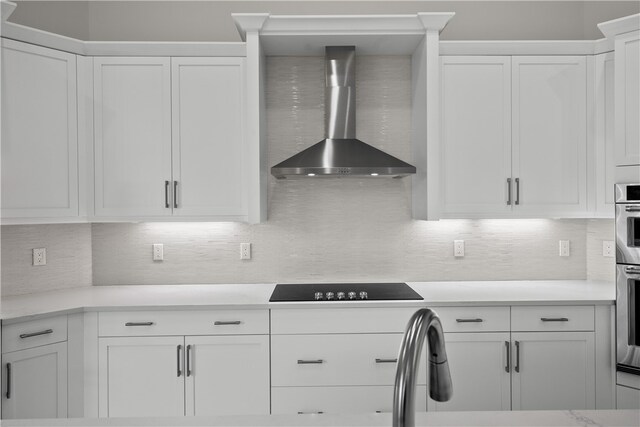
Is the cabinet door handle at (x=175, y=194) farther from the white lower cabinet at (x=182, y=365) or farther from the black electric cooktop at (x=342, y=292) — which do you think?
the black electric cooktop at (x=342, y=292)

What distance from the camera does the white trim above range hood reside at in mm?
2734

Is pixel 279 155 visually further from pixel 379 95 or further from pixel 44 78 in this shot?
pixel 44 78

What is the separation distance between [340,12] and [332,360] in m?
2.44

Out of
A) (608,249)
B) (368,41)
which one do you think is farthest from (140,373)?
(608,249)

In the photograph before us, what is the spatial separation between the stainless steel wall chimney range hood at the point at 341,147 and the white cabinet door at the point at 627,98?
1.19 m

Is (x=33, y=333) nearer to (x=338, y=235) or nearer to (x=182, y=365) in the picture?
(x=182, y=365)

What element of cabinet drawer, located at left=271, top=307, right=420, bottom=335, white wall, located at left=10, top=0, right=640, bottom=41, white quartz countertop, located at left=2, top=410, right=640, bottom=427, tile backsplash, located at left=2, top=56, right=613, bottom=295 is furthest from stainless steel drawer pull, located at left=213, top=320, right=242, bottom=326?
white wall, located at left=10, top=0, right=640, bottom=41

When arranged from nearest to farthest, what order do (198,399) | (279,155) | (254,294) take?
Answer: 1. (198,399)
2. (254,294)
3. (279,155)

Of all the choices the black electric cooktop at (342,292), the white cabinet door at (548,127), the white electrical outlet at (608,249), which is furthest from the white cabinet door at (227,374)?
the white electrical outlet at (608,249)

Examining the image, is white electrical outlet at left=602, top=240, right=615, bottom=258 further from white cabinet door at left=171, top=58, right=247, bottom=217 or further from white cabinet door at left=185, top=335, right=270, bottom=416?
white cabinet door at left=171, top=58, right=247, bottom=217

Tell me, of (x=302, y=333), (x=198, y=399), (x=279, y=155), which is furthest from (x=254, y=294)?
(x=279, y=155)

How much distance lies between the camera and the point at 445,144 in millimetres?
2854

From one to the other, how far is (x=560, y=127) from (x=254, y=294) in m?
2.25

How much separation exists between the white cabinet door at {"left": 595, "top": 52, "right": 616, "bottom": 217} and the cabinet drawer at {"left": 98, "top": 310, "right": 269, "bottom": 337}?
2287mm
